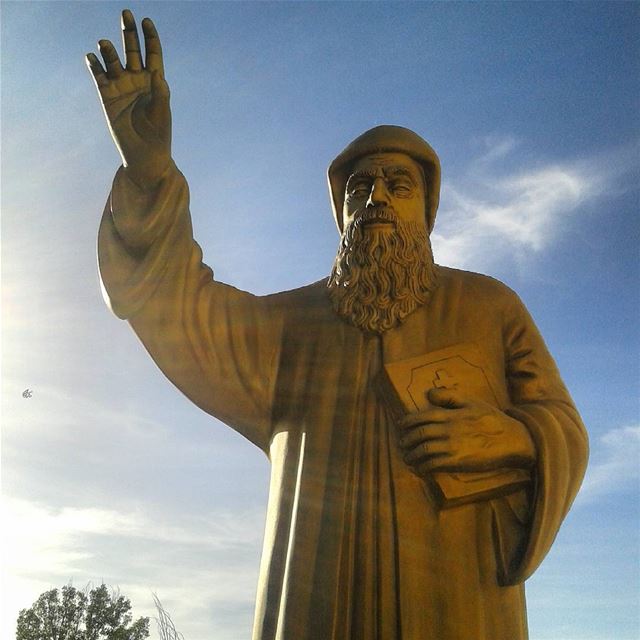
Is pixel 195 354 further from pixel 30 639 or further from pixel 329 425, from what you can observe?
pixel 30 639

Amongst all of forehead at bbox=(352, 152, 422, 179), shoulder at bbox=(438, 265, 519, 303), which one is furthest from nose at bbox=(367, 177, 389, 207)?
shoulder at bbox=(438, 265, 519, 303)

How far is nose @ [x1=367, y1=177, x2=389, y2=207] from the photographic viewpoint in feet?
14.7

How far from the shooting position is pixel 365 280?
14.3 ft

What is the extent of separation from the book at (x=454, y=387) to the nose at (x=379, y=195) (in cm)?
108

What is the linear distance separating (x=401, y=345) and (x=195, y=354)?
1183mm

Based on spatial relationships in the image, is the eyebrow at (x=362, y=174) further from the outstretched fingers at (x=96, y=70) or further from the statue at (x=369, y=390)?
the outstretched fingers at (x=96, y=70)

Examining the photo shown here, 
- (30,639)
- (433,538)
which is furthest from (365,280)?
(30,639)

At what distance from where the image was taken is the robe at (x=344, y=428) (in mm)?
3396

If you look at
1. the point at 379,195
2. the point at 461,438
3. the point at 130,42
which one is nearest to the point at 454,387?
the point at 461,438

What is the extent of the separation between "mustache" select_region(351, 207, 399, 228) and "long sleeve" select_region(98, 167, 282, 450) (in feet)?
2.99

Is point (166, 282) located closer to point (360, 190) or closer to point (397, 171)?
point (360, 190)

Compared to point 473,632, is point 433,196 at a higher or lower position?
higher

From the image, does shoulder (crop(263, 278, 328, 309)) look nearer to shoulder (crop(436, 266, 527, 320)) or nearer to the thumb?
shoulder (crop(436, 266, 527, 320))

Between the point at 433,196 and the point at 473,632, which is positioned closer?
the point at 473,632
